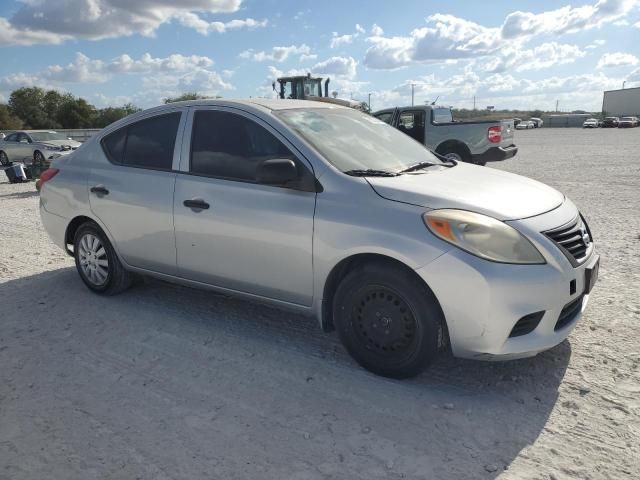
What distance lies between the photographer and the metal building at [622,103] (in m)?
88.8

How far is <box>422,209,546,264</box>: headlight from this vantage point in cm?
295

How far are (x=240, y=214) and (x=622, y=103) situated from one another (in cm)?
10480

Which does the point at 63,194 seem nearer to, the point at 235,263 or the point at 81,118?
the point at 235,263

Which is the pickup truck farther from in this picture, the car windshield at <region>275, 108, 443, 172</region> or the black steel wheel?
the black steel wheel

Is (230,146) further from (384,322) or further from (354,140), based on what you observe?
(384,322)

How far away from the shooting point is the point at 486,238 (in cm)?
297

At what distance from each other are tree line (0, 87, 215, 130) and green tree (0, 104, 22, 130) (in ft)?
8.56

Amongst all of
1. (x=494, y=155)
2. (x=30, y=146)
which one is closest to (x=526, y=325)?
(x=494, y=155)

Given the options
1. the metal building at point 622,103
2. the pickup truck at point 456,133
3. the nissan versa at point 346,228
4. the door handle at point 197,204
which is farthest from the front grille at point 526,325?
the metal building at point 622,103

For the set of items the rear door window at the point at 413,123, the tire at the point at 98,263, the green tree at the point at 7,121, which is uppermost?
the green tree at the point at 7,121

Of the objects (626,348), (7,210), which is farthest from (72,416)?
(7,210)

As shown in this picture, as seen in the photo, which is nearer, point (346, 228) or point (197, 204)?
point (346, 228)

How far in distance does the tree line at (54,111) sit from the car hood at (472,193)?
5521 centimetres

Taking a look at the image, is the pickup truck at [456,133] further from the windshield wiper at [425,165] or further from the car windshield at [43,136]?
the car windshield at [43,136]
